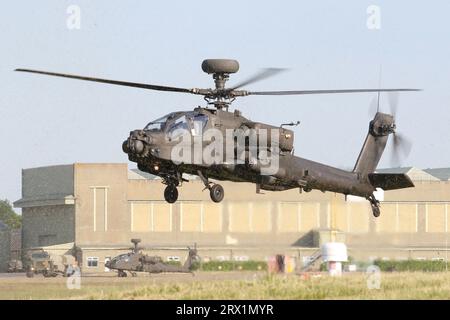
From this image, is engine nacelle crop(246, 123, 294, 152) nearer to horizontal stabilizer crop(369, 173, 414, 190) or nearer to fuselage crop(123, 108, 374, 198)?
fuselage crop(123, 108, 374, 198)

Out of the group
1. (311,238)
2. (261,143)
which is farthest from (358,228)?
(311,238)

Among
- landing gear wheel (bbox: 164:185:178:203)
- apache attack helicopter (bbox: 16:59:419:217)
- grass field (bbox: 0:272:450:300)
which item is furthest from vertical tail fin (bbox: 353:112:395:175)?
landing gear wheel (bbox: 164:185:178:203)

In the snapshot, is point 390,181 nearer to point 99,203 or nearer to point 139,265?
point 139,265

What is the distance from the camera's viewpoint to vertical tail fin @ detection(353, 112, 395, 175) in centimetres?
A: 4788

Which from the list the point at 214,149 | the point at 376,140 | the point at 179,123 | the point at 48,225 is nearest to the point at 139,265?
the point at 376,140

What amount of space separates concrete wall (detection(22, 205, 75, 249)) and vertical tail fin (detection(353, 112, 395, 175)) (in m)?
49.5

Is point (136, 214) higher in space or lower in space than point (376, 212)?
higher

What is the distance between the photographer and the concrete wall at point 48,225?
95688 millimetres

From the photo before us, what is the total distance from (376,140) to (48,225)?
181ft

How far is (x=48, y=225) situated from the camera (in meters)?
99.4

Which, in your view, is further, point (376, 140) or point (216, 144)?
point (376, 140)

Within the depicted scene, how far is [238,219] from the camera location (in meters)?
49.5

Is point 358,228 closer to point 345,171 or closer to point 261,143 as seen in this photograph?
point 345,171
